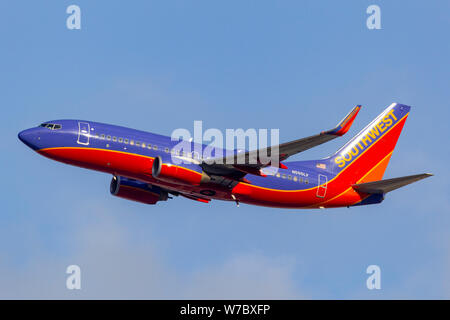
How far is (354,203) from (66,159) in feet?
80.4

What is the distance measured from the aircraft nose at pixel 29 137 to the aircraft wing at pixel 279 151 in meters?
12.7

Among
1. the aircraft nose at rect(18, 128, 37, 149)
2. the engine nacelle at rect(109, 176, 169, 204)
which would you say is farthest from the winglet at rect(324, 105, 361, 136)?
the aircraft nose at rect(18, 128, 37, 149)

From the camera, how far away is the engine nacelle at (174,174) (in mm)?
57281

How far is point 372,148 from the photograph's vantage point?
230ft

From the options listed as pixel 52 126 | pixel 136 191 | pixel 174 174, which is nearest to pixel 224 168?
pixel 174 174

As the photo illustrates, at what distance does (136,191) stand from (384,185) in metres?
20.4

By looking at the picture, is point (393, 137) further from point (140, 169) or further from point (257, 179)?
point (140, 169)

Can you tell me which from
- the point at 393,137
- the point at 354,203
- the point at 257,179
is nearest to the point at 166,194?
the point at 257,179

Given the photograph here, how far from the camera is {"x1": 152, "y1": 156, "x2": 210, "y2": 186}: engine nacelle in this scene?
57281mm

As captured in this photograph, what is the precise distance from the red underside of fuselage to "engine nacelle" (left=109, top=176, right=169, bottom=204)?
11.6ft

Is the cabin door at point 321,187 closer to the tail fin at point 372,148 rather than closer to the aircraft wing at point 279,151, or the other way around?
the tail fin at point 372,148

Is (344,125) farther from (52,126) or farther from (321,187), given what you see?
(52,126)

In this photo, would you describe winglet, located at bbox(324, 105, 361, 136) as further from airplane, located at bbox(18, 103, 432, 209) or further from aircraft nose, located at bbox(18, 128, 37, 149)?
aircraft nose, located at bbox(18, 128, 37, 149)

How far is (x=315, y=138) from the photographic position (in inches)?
2030
